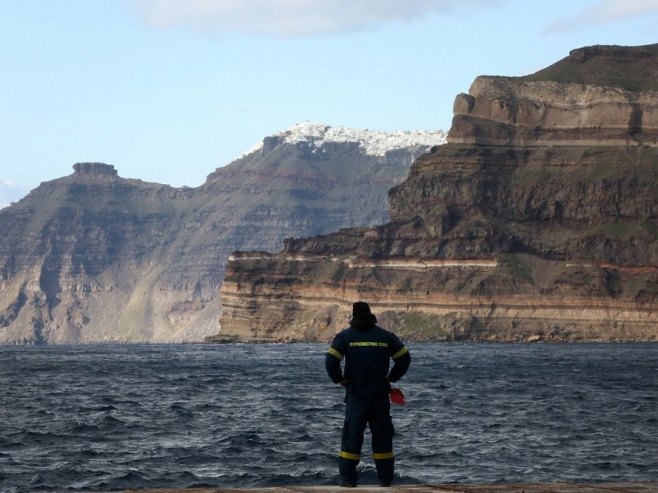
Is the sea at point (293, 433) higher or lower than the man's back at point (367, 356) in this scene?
lower

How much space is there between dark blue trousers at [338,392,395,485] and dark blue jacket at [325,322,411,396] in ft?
0.65

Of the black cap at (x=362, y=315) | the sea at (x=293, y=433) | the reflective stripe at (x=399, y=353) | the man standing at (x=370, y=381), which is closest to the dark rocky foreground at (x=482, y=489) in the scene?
the man standing at (x=370, y=381)

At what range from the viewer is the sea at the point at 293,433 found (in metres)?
45.8

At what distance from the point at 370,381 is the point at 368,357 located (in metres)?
0.47

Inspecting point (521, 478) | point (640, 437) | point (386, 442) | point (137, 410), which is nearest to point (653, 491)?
point (386, 442)

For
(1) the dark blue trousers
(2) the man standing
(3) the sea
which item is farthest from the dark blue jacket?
(3) the sea

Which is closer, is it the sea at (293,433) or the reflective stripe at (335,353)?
the reflective stripe at (335,353)

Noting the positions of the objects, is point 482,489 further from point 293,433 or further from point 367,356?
point 293,433

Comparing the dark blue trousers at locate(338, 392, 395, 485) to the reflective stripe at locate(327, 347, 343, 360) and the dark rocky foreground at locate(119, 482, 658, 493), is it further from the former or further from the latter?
the dark rocky foreground at locate(119, 482, 658, 493)

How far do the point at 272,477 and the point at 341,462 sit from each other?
51.5 feet

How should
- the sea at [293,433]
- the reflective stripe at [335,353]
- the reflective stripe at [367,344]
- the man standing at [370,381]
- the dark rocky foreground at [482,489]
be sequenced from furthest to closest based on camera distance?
1. the sea at [293,433]
2. the reflective stripe at [367,344]
3. the man standing at [370,381]
4. the reflective stripe at [335,353]
5. the dark rocky foreground at [482,489]

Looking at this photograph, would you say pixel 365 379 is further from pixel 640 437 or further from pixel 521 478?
pixel 640 437

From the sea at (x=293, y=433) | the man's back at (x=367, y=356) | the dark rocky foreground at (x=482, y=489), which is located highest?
the man's back at (x=367, y=356)

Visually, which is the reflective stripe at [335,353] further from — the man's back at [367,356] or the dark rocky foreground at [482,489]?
the dark rocky foreground at [482,489]
